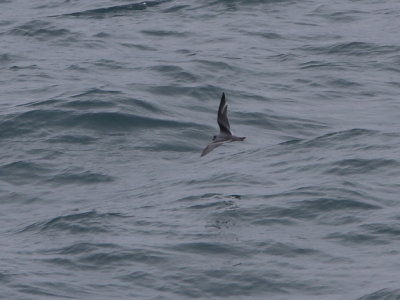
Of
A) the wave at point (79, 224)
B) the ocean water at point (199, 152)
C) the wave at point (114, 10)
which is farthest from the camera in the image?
the wave at point (114, 10)

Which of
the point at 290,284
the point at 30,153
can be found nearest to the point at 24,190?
the point at 30,153

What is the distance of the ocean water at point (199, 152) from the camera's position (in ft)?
52.0

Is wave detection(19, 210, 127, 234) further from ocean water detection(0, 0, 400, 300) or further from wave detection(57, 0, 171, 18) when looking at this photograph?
wave detection(57, 0, 171, 18)

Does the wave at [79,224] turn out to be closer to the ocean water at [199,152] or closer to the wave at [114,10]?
the ocean water at [199,152]

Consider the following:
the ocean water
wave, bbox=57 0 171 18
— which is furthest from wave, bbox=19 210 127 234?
wave, bbox=57 0 171 18

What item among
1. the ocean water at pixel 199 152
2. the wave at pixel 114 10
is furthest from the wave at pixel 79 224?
the wave at pixel 114 10

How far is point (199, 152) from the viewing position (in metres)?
20.7

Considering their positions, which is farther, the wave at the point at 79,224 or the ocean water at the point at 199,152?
the wave at the point at 79,224

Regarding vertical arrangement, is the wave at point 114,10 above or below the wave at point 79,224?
above

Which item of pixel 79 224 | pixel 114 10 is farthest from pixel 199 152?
pixel 114 10

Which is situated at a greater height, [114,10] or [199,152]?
[114,10]

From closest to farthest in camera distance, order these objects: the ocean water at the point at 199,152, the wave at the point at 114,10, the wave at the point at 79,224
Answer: the ocean water at the point at 199,152
the wave at the point at 79,224
the wave at the point at 114,10

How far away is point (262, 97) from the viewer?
23625mm

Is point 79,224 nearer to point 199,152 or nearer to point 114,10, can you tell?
point 199,152
